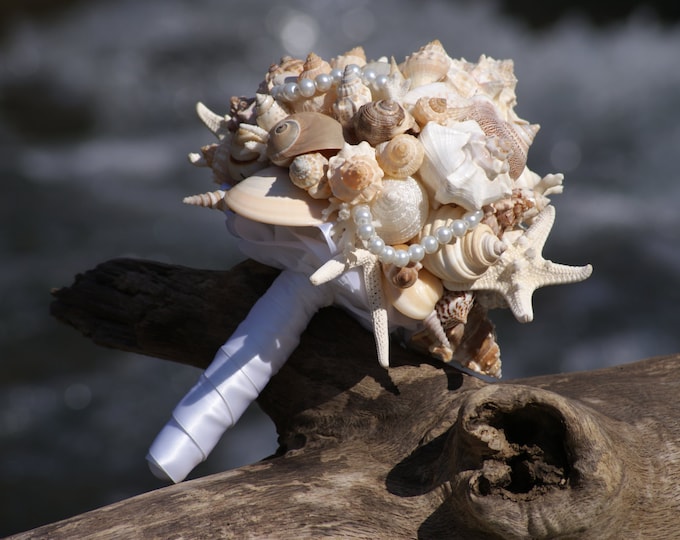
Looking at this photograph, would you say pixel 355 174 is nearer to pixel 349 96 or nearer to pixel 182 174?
pixel 349 96

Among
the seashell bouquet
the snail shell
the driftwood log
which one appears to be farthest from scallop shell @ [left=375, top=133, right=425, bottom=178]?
the driftwood log

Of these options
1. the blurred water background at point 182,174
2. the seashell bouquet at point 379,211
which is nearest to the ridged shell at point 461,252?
the seashell bouquet at point 379,211

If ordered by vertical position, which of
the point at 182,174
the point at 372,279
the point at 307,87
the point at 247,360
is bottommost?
the point at 247,360

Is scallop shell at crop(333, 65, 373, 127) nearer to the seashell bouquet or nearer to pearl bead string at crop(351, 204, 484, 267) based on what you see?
the seashell bouquet

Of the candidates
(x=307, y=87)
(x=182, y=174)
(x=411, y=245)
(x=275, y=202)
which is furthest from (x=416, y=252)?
(x=182, y=174)

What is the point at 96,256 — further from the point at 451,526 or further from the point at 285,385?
the point at 451,526

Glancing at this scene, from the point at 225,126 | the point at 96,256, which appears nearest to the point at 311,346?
the point at 225,126

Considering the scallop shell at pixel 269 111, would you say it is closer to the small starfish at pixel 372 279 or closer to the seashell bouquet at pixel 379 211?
the seashell bouquet at pixel 379 211
